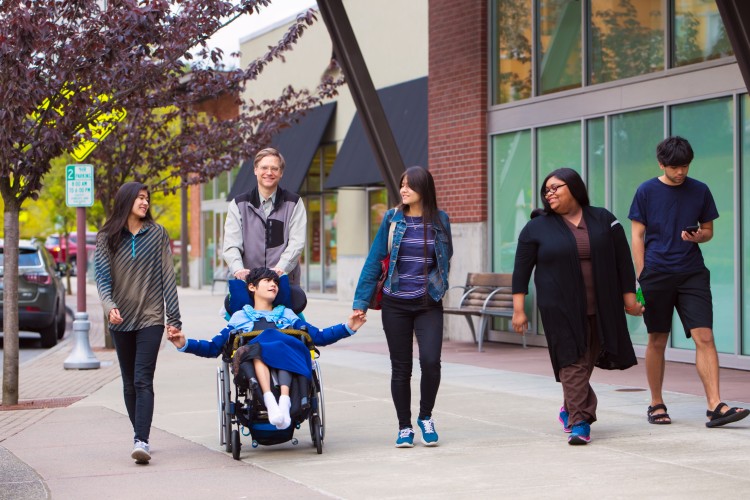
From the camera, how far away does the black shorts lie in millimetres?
8539

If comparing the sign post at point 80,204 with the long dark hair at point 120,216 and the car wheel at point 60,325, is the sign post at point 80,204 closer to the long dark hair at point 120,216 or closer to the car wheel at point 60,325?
the car wheel at point 60,325

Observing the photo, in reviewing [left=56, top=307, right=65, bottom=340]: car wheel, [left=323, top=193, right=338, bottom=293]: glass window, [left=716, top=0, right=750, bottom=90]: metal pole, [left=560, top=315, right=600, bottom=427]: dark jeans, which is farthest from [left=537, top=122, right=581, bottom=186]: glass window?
[left=323, top=193, right=338, bottom=293]: glass window

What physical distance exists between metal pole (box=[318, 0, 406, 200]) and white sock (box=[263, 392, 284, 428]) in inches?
348

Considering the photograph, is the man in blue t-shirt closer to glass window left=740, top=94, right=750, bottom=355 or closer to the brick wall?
glass window left=740, top=94, right=750, bottom=355

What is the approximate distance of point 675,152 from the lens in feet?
27.7

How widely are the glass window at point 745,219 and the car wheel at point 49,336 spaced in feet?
35.7

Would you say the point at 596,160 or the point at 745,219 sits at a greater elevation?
the point at 596,160

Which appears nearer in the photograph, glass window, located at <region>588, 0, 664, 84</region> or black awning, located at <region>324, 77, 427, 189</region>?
glass window, located at <region>588, 0, 664, 84</region>

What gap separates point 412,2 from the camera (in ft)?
84.5

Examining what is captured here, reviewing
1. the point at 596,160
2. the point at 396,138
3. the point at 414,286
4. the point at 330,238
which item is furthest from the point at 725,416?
the point at 330,238

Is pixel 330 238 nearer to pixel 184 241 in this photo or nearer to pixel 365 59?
pixel 365 59

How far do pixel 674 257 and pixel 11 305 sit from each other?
590cm

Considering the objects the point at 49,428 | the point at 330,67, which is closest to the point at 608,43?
the point at 49,428

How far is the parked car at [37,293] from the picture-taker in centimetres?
1827
